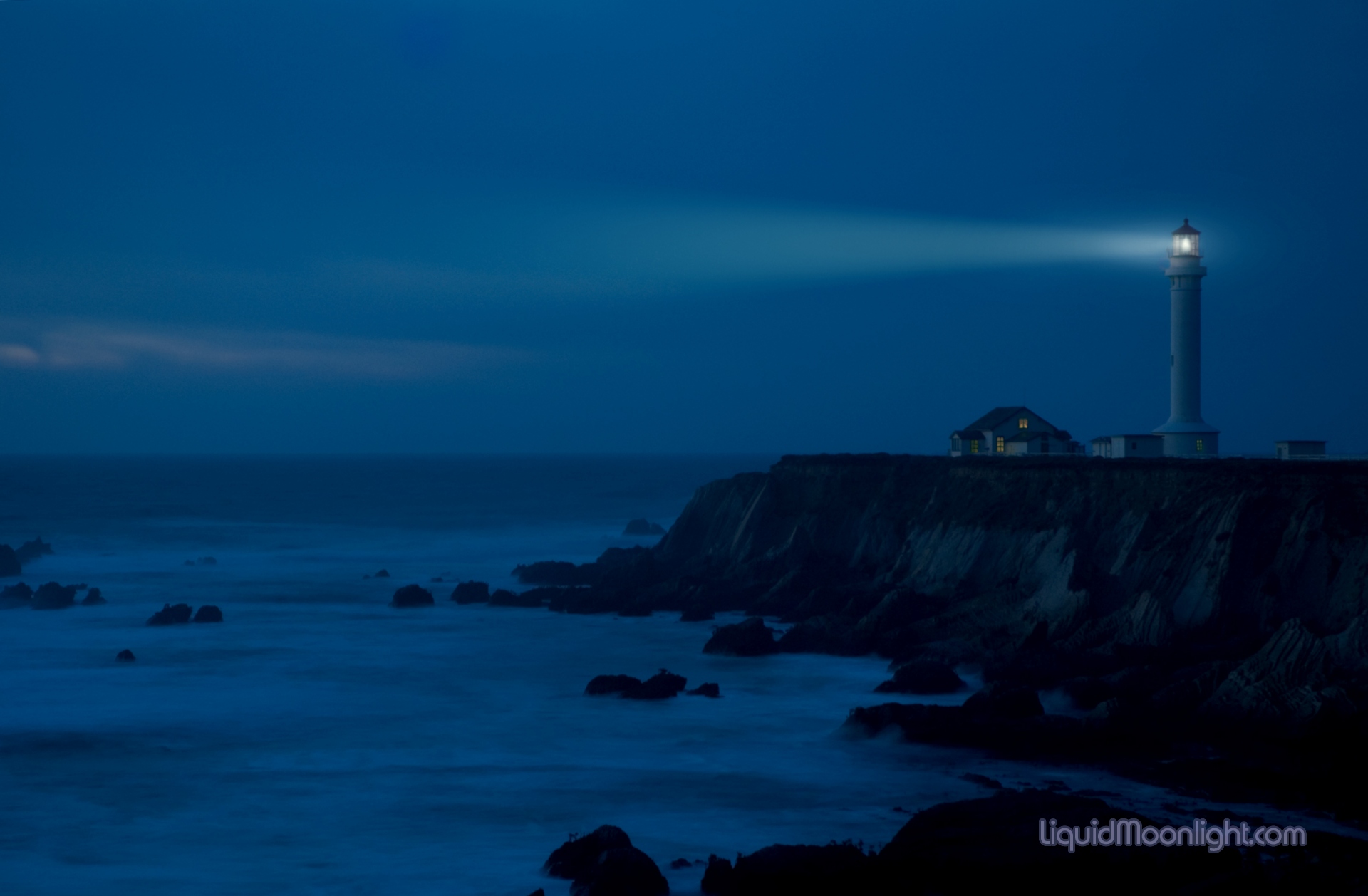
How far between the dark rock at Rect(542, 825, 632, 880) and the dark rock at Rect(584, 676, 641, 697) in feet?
32.7

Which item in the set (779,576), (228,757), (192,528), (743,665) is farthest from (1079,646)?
(192,528)

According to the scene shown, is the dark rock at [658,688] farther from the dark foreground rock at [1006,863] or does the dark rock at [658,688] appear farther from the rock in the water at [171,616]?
the rock in the water at [171,616]

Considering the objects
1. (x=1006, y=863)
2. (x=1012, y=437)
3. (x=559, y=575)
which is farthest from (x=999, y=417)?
(x=1006, y=863)

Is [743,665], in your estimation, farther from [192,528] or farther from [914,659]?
[192,528]

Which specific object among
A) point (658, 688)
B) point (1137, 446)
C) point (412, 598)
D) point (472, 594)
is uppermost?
point (1137, 446)

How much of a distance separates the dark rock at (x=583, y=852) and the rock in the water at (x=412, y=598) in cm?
2626

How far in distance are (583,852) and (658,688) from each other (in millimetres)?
9787

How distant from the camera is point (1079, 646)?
81.2 ft

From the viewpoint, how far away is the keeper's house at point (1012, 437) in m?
44.2

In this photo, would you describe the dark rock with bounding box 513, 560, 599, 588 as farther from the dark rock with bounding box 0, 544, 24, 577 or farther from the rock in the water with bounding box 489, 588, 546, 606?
the dark rock with bounding box 0, 544, 24, 577

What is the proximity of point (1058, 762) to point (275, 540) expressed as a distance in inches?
2299

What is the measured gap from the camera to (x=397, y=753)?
20359 mm

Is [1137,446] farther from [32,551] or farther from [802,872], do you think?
[32,551]

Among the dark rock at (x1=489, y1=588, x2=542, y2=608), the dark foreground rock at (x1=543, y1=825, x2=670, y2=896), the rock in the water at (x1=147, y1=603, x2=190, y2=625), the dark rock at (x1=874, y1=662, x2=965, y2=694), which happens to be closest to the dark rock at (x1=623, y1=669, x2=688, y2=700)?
the dark rock at (x1=874, y1=662, x2=965, y2=694)
